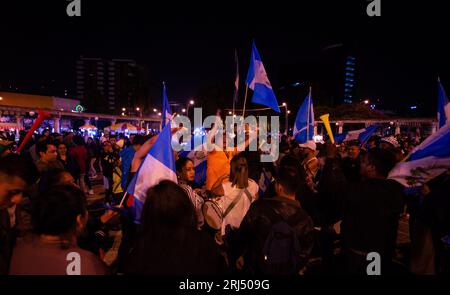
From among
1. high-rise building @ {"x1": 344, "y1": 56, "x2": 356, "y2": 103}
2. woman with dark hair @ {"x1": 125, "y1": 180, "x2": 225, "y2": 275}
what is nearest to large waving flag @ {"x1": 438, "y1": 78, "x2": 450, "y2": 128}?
woman with dark hair @ {"x1": 125, "y1": 180, "x2": 225, "y2": 275}

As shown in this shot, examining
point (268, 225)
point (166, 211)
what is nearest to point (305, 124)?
point (268, 225)

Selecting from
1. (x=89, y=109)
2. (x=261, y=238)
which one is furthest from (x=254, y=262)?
(x=89, y=109)

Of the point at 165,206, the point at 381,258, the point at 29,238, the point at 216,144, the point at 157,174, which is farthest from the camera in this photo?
the point at 216,144

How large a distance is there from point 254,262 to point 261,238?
24 cm

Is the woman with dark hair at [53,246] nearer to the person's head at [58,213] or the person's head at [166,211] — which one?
the person's head at [58,213]

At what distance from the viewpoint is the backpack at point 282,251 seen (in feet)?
8.73

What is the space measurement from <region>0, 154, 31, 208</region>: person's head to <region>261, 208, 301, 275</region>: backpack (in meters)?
2.18

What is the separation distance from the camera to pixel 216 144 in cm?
576

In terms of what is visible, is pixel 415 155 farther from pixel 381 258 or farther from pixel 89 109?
pixel 89 109

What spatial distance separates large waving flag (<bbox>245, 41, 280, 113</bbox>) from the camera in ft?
23.5

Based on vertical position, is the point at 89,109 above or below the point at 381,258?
above

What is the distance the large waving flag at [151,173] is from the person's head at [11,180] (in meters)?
0.97

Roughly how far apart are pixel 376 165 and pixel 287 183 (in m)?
1.07

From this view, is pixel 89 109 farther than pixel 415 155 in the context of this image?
Yes
